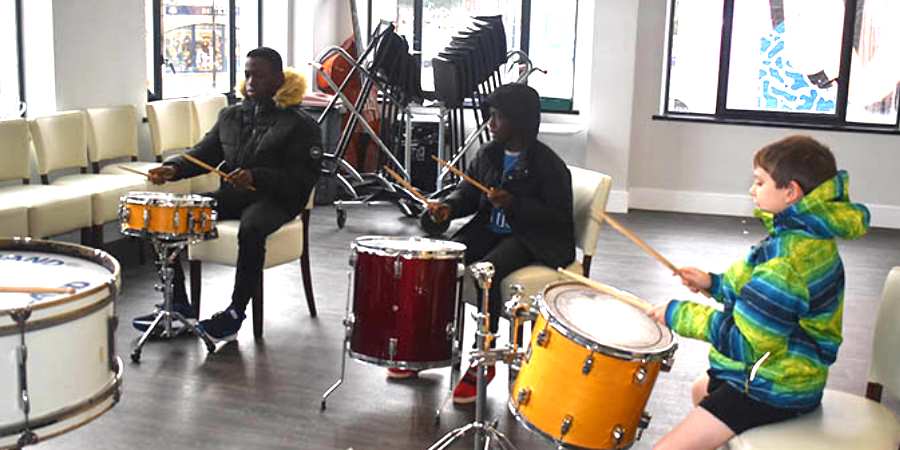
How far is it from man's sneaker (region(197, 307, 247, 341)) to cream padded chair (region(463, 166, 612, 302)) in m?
1.10

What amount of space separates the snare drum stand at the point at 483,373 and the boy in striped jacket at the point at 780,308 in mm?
680

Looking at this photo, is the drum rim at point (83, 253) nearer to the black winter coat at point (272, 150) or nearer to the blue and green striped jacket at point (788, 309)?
the blue and green striped jacket at point (788, 309)

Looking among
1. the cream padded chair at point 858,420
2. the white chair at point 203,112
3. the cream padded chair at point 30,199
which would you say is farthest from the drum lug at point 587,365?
the white chair at point 203,112

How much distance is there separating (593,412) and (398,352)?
101cm

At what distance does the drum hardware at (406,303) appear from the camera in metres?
3.56

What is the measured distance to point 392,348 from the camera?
3.63 meters

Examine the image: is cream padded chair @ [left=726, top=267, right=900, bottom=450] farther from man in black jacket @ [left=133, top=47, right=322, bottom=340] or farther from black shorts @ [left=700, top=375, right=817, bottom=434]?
man in black jacket @ [left=133, top=47, right=322, bottom=340]

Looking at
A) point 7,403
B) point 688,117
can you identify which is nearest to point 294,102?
point 7,403

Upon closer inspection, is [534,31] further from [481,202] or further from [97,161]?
[481,202]

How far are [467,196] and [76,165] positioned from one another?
2.96 m

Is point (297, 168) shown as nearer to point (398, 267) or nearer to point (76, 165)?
point (398, 267)

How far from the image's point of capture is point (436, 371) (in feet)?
14.4

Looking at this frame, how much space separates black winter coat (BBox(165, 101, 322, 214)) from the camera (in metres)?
4.73

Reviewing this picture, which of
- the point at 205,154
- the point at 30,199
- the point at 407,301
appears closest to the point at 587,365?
the point at 407,301
